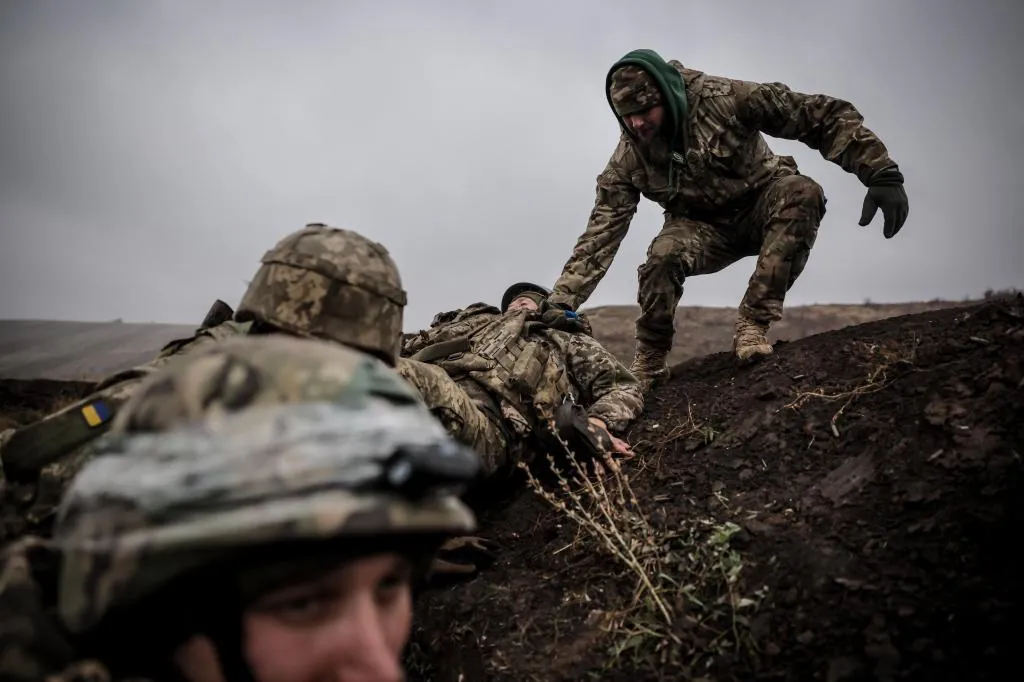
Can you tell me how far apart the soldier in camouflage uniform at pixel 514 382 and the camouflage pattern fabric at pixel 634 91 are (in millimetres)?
1621

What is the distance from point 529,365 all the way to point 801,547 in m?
2.37

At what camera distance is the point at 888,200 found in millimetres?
4219

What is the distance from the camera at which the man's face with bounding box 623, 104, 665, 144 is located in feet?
15.8

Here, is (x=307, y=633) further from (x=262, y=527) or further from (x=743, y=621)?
(x=743, y=621)

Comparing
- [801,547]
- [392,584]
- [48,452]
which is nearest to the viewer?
[392,584]

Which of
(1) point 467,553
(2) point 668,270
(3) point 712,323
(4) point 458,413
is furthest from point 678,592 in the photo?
(3) point 712,323

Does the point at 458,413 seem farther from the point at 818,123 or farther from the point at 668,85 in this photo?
the point at 818,123

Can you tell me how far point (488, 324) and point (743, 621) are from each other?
10.4 feet

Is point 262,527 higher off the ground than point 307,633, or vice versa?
point 262,527

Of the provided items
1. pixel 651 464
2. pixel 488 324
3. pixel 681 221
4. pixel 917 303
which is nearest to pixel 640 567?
pixel 651 464

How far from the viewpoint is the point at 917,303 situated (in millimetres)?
11414

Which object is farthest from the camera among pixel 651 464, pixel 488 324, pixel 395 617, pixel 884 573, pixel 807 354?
pixel 488 324

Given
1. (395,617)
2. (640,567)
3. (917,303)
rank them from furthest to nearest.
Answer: (917,303) → (640,567) → (395,617)

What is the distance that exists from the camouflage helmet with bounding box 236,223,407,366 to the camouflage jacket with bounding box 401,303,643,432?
59.4 inches
